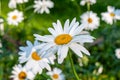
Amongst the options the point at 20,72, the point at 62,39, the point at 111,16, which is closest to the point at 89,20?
the point at 111,16

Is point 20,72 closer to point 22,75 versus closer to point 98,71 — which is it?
point 22,75

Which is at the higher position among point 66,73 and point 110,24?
point 110,24

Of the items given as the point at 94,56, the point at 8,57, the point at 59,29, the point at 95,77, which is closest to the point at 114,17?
the point at 94,56

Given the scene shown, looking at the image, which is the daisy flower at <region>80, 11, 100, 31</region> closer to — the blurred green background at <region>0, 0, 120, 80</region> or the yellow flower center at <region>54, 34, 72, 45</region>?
the blurred green background at <region>0, 0, 120, 80</region>

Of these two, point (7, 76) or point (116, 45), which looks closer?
point (7, 76)

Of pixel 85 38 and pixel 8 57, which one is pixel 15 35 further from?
pixel 85 38

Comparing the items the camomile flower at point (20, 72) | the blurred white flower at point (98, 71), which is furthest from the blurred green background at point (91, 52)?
the camomile flower at point (20, 72)

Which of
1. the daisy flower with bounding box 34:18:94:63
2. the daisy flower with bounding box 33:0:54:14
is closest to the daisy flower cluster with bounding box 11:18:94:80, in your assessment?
the daisy flower with bounding box 34:18:94:63

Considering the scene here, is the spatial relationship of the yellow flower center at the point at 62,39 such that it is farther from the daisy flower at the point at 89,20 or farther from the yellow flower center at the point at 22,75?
the daisy flower at the point at 89,20
